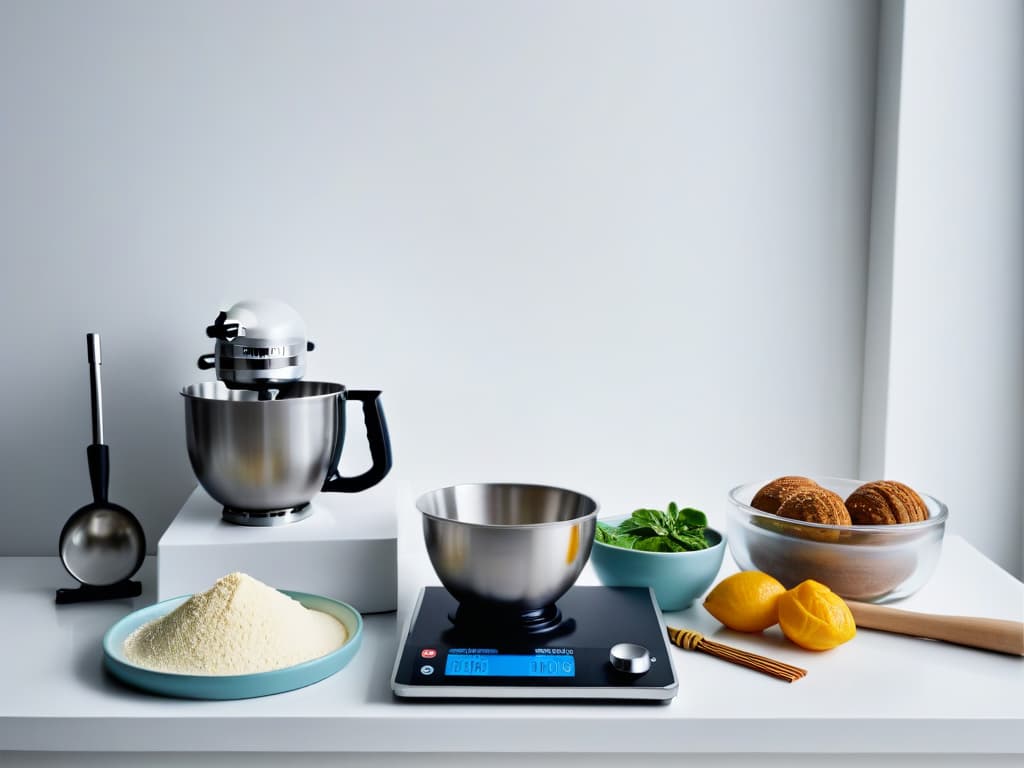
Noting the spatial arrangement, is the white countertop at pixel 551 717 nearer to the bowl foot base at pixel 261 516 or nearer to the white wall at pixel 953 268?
the bowl foot base at pixel 261 516

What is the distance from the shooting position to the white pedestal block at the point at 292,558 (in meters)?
1.00

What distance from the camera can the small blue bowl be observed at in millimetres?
1030

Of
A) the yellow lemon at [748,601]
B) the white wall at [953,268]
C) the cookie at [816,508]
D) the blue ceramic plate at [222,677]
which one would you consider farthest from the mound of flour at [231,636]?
the white wall at [953,268]

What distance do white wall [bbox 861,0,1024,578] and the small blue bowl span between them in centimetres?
43

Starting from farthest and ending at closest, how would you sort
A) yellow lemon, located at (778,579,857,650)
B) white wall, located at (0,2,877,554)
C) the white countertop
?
white wall, located at (0,2,877,554) < yellow lemon, located at (778,579,857,650) < the white countertop

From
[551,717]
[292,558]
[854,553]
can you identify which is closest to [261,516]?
[292,558]

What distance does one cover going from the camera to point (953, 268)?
1297mm

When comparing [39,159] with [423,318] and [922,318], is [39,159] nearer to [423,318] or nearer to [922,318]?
[423,318]

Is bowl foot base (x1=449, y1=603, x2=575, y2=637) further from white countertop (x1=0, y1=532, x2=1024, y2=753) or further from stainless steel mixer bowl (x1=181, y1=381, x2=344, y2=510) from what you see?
stainless steel mixer bowl (x1=181, y1=381, x2=344, y2=510)

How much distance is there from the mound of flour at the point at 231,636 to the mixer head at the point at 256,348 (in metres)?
0.28

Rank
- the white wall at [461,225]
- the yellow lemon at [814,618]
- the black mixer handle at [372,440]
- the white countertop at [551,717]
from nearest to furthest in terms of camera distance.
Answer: the white countertop at [551,717], the yellow lemon at [814,618], the black mixer handle at [372,440], the white wall at [461,225]

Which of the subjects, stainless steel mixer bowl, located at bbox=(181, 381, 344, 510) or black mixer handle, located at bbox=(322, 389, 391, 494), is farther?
black mixer handle, located at bbox=(322, 389, 391, 494)

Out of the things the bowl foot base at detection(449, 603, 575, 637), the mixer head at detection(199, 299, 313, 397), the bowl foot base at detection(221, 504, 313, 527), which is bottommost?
the bowl foot base at detection(449, 603, 575, 637)

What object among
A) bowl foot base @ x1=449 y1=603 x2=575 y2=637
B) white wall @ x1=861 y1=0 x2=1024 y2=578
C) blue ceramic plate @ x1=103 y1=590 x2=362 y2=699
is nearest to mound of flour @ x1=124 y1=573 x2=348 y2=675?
blue ceramic plate @ x1=103 y1=590 x2=362 y2=699
